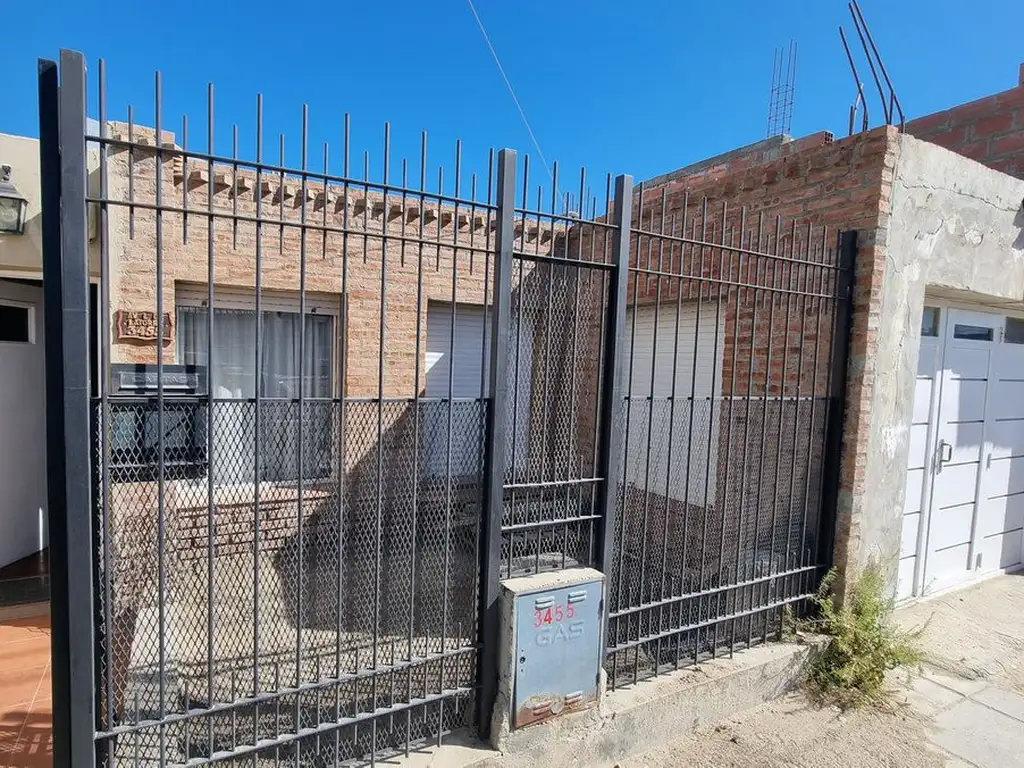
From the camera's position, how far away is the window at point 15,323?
4.74 meters

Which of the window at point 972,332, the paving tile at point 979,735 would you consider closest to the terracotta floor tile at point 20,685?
the paving tile at point 979,735

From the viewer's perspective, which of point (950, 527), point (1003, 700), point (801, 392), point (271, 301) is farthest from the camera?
point (271, 301)

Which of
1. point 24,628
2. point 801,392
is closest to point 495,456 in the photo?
point 801,392

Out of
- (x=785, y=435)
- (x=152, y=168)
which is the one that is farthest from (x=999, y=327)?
(x=152, y=168)

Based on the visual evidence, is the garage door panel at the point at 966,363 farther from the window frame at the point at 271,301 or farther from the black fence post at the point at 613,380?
the window frame at the point at 271,301

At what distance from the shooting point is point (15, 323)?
489 cm

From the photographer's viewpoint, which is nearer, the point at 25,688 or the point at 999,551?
the point at 25,688

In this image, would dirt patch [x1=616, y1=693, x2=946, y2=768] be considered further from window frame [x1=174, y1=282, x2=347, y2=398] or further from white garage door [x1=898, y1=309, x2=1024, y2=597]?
window frame [x1=174, y1=282, x2=347, y2=398]

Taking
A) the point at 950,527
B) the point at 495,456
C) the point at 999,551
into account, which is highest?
the point at 495,456

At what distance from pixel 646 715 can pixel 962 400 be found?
3.95 m

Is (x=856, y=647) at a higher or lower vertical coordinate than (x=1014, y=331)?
lower

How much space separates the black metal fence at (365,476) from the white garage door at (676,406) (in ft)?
0.12

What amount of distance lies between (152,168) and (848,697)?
625 cm

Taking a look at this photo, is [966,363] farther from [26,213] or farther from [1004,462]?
[26,213]
